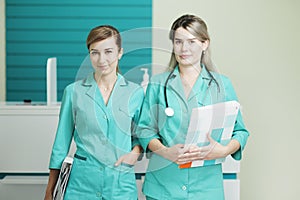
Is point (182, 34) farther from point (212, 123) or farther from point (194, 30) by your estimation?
point (212, 123)

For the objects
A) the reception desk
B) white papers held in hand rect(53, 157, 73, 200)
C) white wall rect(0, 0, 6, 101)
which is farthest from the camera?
white wall rect(0, 0, 6, 101)

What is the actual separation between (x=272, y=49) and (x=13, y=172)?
159cm

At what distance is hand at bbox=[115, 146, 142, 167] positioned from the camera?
90.2 inches

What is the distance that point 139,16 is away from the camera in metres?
3.39

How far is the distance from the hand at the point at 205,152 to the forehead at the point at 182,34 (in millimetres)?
373

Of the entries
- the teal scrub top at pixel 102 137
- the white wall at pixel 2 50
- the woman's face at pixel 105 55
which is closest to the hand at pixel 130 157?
the teal scrub top at pixel 102 137

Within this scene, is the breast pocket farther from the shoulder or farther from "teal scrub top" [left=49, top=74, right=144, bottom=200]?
the shoulder

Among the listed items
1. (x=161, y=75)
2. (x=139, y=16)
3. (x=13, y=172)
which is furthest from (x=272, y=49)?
(x=13, y=172)

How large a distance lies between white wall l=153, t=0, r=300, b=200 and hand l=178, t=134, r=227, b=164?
1.22 meters

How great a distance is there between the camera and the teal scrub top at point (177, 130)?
87.9 inches

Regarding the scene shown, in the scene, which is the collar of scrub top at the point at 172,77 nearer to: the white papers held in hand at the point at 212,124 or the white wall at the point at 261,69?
the white papers held in hand at the point at 212,124

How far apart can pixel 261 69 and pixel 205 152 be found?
1323mm

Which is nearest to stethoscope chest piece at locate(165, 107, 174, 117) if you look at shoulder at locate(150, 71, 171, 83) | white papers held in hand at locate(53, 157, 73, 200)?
shoulder at locate(150, 71, 171, 83)

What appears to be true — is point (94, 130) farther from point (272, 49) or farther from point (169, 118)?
point (272, 49)
